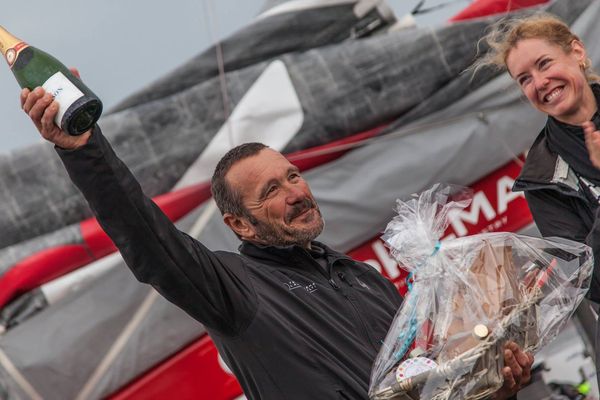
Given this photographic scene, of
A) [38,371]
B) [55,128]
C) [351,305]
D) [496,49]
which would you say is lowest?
[38,371]

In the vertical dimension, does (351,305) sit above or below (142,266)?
below

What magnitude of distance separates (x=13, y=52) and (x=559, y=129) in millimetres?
1363

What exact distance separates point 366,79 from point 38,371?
2.02 meters

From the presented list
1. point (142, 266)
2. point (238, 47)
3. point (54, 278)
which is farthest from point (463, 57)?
point (142, 266)

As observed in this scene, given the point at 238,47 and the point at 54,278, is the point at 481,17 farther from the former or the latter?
the point at 54,278

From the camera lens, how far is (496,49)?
2.50 metres

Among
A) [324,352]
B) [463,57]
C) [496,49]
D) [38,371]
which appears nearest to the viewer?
[324,352]

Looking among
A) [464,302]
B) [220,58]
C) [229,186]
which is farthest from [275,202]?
[220,58]

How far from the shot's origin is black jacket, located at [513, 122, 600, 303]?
2.18m

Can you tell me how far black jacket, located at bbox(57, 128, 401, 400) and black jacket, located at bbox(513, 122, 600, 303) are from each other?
0.49 m

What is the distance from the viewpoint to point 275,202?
205cm

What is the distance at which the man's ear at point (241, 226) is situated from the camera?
2.11m

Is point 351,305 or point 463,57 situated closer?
point 351,305

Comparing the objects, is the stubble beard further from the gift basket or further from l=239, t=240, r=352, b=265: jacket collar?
the gift basket
